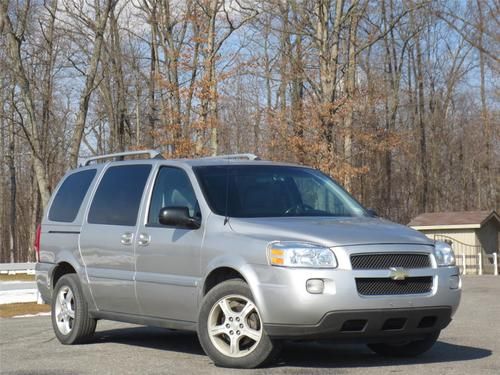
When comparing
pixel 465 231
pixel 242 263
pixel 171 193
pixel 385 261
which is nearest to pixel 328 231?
pixel 385 261

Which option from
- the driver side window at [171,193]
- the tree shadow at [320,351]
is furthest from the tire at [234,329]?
the driver side window at [171,193]

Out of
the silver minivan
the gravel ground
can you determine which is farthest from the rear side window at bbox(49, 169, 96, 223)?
the gravel ground

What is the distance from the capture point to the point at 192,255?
850 cm

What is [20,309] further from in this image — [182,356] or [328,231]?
[328,231]

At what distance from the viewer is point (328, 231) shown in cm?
791

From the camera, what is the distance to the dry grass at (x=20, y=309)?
17020mm

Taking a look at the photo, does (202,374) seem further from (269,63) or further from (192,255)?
(269,63)

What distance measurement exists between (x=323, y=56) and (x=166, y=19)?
332 inches

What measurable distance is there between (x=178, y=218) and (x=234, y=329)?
119 centimetres

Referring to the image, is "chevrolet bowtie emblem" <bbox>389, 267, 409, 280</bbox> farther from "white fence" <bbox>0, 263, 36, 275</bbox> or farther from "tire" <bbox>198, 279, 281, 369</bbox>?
"white fence" <bbox>0, 263, 36, 275</bbox>

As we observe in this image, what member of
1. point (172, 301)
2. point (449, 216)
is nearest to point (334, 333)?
point (172, 301)

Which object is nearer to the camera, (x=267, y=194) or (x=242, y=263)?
(x=242, y=263)

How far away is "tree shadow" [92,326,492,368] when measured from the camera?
8.37m

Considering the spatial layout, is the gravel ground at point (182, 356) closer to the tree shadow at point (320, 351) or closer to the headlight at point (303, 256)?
the tree shadow at point (320, 351)
